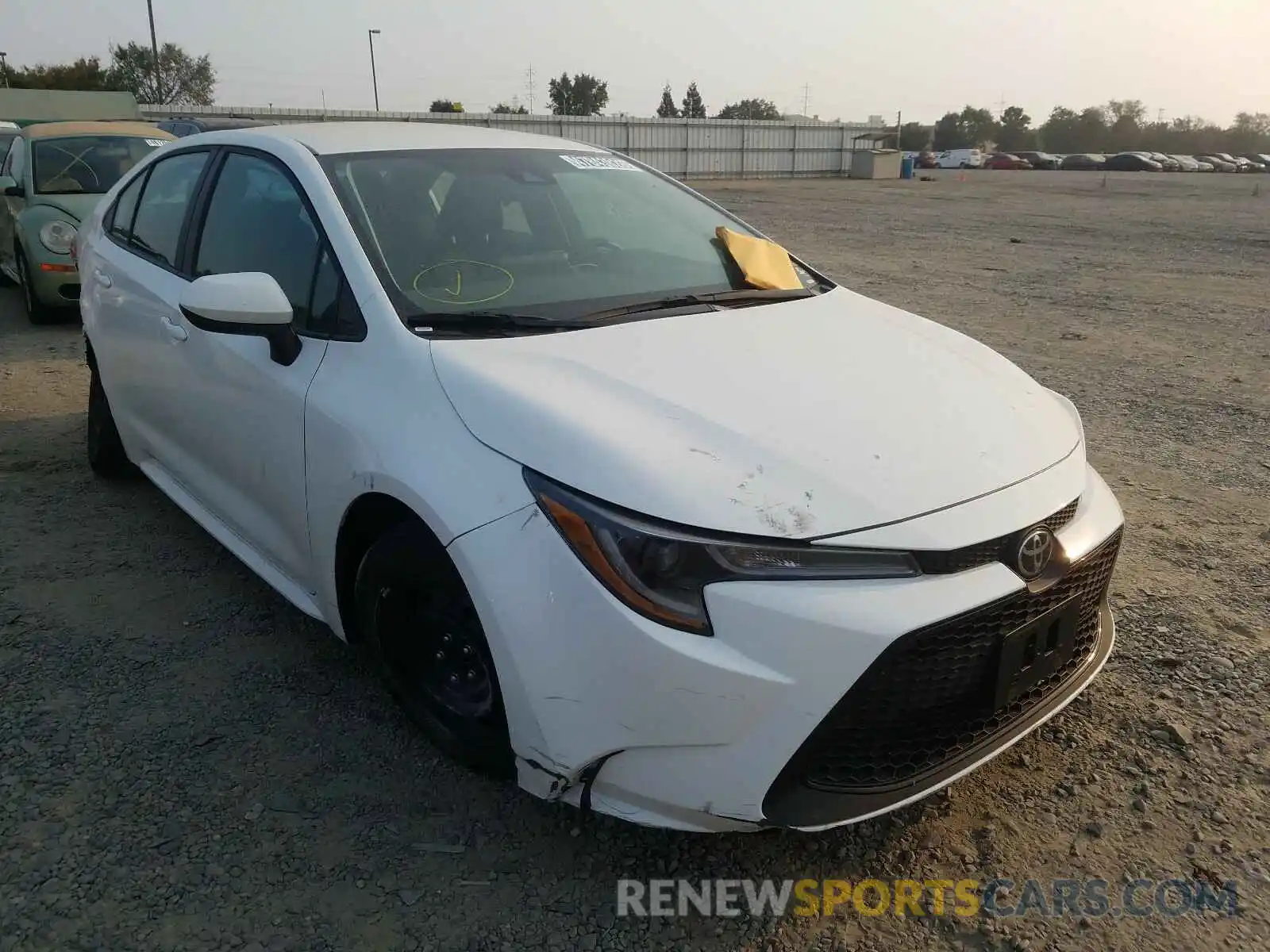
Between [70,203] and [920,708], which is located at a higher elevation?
[70,203]

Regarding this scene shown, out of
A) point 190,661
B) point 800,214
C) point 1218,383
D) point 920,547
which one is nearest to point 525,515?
point 920,547

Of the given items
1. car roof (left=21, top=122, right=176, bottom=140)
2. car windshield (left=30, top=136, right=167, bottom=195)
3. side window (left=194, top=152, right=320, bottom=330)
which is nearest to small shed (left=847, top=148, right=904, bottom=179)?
car roof (left=21, top=122, right=176, bottom=140)

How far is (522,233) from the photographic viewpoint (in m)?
3.11

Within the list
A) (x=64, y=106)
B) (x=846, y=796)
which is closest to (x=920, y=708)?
(x=846, y=796)

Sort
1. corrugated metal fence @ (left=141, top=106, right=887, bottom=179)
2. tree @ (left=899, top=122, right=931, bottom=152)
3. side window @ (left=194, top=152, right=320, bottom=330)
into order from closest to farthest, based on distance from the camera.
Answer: side window @ (left=194, top=152, right=320, bottom=330), corrugated metal fence @ (left=141, top=106, right=887, bottom=179), tree @ (left=899, top=122, right=931, bottom=152)

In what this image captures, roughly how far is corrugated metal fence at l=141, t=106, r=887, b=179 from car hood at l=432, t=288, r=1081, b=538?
130 ft

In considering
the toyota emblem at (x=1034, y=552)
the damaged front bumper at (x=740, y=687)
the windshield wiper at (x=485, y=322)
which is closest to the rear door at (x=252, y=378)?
the windshield wiper at (x=485, y=322)

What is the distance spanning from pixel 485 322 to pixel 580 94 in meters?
110

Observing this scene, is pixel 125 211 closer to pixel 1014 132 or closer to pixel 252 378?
pixel 252 378

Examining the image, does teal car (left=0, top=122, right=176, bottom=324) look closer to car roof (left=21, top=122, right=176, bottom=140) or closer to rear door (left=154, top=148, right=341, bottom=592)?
car roof (left=21, top=122, right=176, bottom=140)

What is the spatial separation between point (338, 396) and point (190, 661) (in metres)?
1.15

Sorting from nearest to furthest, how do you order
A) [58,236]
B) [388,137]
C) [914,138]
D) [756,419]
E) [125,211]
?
[756,419], [388,137], [125,211], [58,236], [914,138]

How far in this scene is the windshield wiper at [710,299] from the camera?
2.82 metres

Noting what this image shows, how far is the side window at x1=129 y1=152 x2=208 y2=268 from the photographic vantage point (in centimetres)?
371
